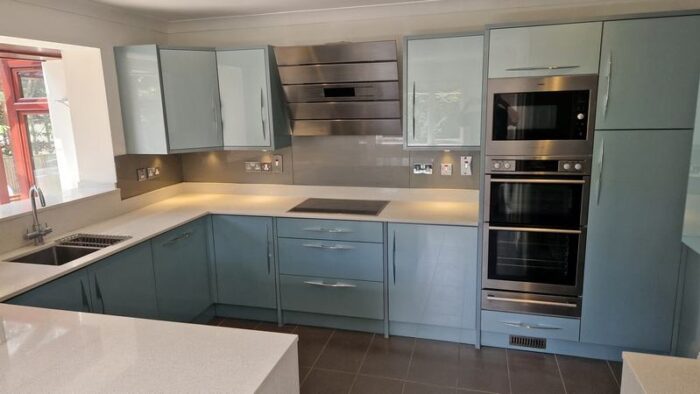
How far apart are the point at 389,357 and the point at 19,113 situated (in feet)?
10.8

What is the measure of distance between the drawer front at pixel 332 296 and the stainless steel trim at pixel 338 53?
149cm

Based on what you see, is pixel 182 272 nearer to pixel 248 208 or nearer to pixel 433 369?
pixel 248 208

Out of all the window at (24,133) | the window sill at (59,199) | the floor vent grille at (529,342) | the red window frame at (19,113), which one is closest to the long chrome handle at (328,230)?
the floor vent grille at (529,342)

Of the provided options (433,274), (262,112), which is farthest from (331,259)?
(262,112)

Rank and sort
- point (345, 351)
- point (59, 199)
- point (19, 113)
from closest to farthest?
point (59, 199) < point (345, 351) < point (19, 113)

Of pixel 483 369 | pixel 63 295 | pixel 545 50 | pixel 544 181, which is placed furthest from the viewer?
pixel 483 369

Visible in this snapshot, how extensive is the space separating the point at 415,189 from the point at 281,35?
60.4 inches

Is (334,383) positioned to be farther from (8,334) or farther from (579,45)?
(579,45)

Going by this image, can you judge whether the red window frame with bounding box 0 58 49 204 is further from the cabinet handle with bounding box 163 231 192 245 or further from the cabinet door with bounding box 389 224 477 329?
the cabinet door with bounding box 389 224 477 329

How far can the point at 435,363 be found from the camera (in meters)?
2.81

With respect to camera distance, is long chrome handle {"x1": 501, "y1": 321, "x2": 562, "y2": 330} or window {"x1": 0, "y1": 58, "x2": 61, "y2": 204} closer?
long chrome handle {"x1": 501, "y1": 321, "x2": 562, "y2": 330}

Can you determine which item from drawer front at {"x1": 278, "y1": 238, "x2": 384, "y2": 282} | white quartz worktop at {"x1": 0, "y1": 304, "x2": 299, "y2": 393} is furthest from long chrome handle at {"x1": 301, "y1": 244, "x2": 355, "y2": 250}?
white quartz worktop at {"x1": 0, "y1": 304, "x2": 299, "y2": 393}

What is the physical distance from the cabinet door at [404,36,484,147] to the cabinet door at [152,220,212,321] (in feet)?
5.31

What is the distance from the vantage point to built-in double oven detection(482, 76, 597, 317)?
2539 mm
